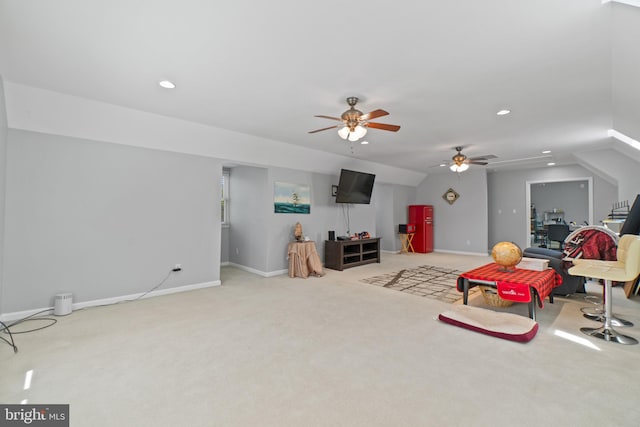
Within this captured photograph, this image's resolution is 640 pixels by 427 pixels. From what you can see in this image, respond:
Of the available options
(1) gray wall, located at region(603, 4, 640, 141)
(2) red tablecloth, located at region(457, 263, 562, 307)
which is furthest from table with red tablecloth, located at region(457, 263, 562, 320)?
(1) gray wall, located at region(603, 4, 640, 141)

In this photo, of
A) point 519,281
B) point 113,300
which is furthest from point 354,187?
point 113,300

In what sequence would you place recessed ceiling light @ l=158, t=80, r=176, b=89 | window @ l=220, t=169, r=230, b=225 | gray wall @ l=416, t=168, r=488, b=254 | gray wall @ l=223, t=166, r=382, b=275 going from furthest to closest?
1. gray wall @ l=416, t=168, r=488, b=254
2. window @ l=220, t=169, r=230, b=225
3. gray wall @ l=223, t=166, r=382, b=275
4. recessed ceiling light @ l=158, t=80, r=176, b=89

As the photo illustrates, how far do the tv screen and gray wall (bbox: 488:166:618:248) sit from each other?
4.54 meters

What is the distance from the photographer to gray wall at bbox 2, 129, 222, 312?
3504mm

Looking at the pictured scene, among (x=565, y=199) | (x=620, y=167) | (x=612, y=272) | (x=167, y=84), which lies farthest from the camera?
(x=565, y=199)

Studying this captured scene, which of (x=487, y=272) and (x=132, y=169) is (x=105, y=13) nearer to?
(x=132, y=169)

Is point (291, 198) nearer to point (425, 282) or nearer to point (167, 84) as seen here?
point (425, 282)

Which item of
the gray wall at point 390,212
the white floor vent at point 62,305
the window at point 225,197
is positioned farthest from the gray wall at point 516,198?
the white floor vent at point 62,305

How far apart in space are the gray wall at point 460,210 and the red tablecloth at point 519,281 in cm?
510

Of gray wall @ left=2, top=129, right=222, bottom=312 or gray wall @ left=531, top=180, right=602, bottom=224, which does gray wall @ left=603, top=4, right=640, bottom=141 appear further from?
gray wall @ left=531, top=180, right=602, bottom=224

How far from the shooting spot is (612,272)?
284 centimetres

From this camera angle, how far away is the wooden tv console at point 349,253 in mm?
6500

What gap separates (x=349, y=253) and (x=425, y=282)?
1.94m

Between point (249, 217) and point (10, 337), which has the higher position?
point (249, 217)
